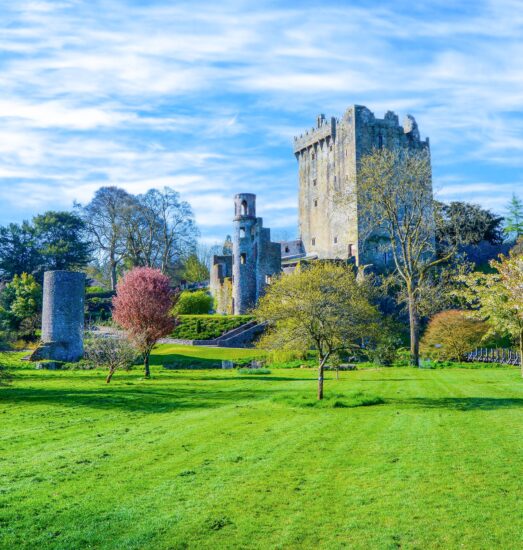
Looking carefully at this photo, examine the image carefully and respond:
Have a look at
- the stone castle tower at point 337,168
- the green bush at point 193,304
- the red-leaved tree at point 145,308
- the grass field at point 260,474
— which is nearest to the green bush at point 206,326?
the green bush at point 193,304

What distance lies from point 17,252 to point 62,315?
3387cm

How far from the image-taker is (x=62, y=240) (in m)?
66.1

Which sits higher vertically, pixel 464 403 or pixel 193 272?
pixel 193 272

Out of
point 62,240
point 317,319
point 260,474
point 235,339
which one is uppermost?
point 62,240

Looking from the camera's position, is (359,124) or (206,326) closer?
(206,326)

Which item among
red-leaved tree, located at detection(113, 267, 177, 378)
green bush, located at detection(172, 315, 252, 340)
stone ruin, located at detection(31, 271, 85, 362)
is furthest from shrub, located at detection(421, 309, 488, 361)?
stone ruin, located at detection(31, 271, 85, 362)

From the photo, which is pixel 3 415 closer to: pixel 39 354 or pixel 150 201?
pixel 39 354

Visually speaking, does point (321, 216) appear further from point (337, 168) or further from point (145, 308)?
point (145, 308)

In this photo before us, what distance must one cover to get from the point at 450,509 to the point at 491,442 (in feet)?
14.2

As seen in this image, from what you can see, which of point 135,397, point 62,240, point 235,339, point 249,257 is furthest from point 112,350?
point 62,240

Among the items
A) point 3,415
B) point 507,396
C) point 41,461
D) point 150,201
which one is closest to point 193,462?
point 41,461

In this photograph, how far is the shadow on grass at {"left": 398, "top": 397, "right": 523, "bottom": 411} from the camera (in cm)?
1716

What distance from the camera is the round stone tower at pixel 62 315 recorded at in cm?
3588

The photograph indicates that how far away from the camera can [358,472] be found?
33.2ft
